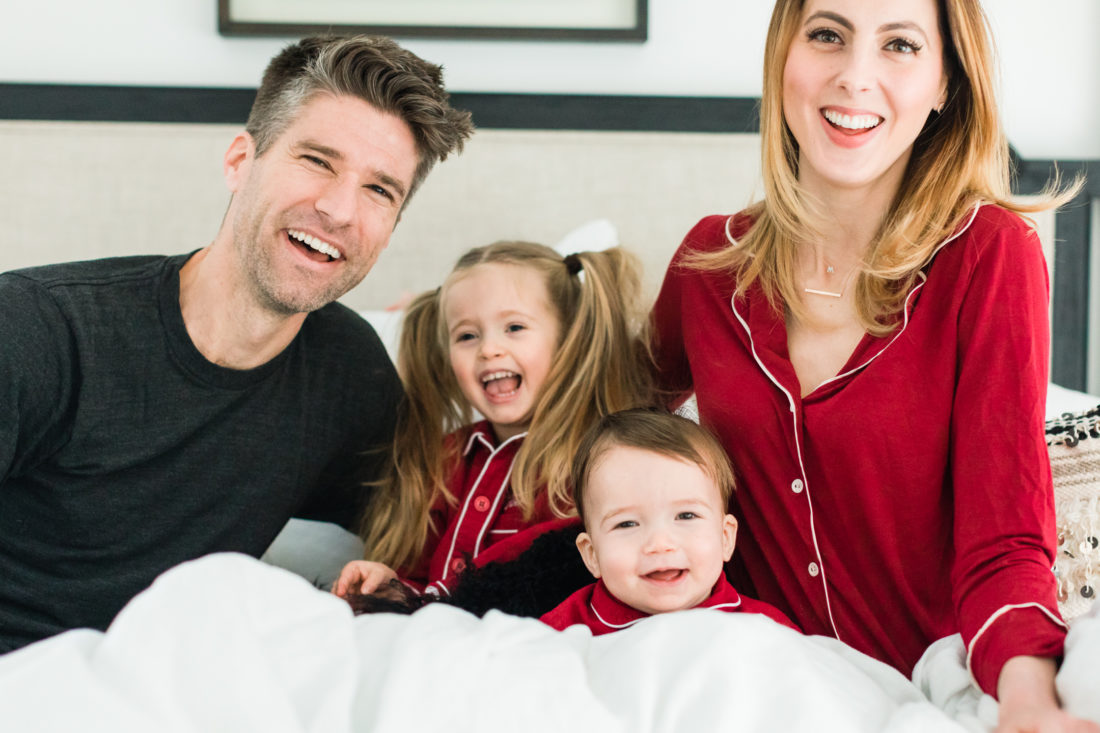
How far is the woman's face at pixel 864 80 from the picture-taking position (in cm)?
135

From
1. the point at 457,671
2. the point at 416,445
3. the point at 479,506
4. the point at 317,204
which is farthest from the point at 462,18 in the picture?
the point at 457,671

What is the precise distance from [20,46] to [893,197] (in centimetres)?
206

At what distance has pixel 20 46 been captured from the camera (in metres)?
2.35

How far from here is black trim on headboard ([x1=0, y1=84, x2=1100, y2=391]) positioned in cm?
230

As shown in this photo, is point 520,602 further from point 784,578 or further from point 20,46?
point 20,46

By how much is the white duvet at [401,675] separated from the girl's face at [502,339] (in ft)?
2.37

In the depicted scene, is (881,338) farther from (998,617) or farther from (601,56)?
(601,56)

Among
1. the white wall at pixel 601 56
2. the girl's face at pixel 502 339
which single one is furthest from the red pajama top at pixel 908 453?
the white wall at pixel 601 56

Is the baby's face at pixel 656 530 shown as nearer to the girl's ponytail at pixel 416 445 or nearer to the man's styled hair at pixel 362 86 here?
the girl's ponytail at pixel 416 445

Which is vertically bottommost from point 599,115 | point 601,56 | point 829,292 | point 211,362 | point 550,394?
point 550,394


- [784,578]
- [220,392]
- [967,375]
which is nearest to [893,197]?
[967,375]

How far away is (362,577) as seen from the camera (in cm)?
158

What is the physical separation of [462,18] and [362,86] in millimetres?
865

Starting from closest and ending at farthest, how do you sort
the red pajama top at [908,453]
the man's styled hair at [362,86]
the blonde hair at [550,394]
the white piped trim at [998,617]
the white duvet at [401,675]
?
the white duvet at [401,675] → the white piped trim at [998,617] → the red pajama top at [908,453] → the man's styled hair at [362,86] → the blonde hair at [550,394]
